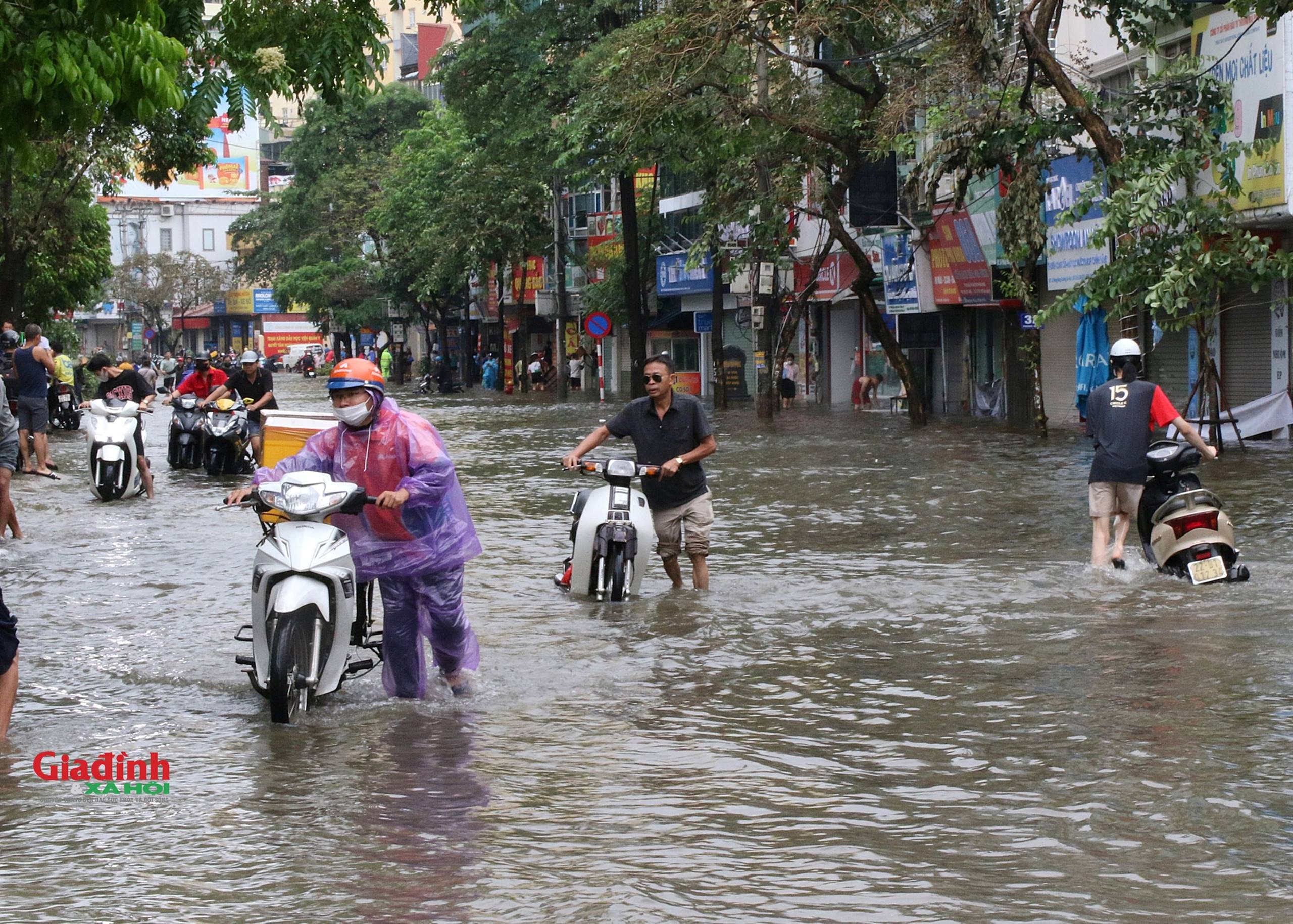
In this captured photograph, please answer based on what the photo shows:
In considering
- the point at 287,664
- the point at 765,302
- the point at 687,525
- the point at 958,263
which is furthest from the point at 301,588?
the point at 765,302

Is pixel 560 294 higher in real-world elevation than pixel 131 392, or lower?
higher

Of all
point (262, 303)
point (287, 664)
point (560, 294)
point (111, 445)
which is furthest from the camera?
point (262, 303)

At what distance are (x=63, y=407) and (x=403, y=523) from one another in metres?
27.6

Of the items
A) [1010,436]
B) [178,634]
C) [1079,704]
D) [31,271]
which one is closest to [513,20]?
[31,271]

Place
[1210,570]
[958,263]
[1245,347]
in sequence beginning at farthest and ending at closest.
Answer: [958,263], [1245,347], [1210,570]

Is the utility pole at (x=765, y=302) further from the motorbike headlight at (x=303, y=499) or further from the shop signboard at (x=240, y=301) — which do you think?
the shop signboard at (x=240, y=301)

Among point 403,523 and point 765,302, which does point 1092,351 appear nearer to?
point 765,302

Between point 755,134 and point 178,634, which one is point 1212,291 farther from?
point 178,634

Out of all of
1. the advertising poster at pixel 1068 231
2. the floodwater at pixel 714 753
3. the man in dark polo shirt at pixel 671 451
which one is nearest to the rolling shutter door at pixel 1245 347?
the advertising poster at pixel 1068 231

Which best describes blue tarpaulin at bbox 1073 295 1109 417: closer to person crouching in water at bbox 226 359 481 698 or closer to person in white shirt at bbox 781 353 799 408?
person in white shirt at bbox 781 353 799 408

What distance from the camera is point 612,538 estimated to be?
11.0m

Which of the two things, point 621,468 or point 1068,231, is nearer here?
point 621,468

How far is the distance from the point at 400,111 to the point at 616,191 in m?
21.9

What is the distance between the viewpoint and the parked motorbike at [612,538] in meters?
10.9
